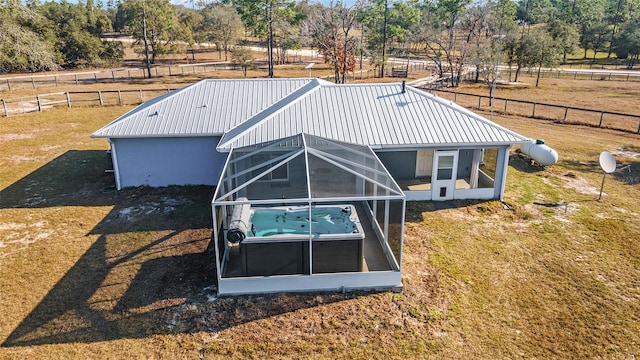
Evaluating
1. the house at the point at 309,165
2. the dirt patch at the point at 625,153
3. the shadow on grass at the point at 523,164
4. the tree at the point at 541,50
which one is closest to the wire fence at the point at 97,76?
the house at the point at 309,165

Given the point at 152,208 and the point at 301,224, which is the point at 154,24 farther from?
the point at 301,224

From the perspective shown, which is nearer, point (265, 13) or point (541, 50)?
point (541, 50)

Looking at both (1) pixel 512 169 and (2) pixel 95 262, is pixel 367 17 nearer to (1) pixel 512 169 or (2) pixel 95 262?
(1) pixel 512 169

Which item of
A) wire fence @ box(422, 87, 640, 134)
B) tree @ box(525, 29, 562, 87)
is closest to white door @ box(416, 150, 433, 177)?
wire fence @ box(422, 87, 640, 134)

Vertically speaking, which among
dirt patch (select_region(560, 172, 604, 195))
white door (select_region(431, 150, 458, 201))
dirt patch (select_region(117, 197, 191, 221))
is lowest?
dirt patch (select_region(117, 197, 191, 221))

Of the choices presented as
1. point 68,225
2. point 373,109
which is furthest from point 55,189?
point 373,109

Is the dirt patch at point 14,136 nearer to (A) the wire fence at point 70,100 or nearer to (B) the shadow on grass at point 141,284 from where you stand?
(A) the wire fence at point 70,100

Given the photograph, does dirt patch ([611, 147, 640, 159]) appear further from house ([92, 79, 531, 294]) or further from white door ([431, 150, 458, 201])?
white door ([431, 150, 458, 201])

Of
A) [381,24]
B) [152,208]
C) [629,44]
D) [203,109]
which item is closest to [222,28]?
[381,24]
